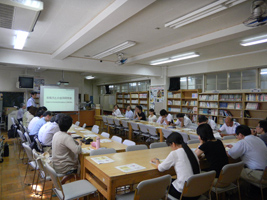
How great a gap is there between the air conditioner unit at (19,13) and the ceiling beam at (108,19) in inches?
39.9

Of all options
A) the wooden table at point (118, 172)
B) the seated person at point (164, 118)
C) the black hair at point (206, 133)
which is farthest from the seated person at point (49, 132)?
the seated person at point (164, 118)

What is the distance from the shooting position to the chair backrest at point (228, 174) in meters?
2.29

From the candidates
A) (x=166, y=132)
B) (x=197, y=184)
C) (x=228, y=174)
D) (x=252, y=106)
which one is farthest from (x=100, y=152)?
(x=252, y=106)

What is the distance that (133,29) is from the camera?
4.37 metres

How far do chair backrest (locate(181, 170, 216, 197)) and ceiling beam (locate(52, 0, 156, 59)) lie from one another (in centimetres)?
246

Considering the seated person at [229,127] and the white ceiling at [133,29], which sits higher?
the white ceiling at [133,29]

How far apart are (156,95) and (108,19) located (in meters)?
6.44

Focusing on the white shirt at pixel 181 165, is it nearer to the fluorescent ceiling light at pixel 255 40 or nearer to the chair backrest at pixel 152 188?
the chair backrest at pixel 152 188

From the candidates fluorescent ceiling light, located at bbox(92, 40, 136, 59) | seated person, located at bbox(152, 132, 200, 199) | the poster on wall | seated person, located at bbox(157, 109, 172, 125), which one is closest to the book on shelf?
seated person, located at bbox(157, 109, 172, 125)

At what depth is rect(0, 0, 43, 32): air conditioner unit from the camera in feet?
9.21

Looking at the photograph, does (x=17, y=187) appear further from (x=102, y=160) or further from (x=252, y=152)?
(x=252, y=152)

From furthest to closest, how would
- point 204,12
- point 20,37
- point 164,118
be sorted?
point 164,118
point 20,37
point 204,12

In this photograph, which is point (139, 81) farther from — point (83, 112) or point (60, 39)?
point (60, 39)

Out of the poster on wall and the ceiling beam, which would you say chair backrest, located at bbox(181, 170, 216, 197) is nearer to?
the ceiling beam
